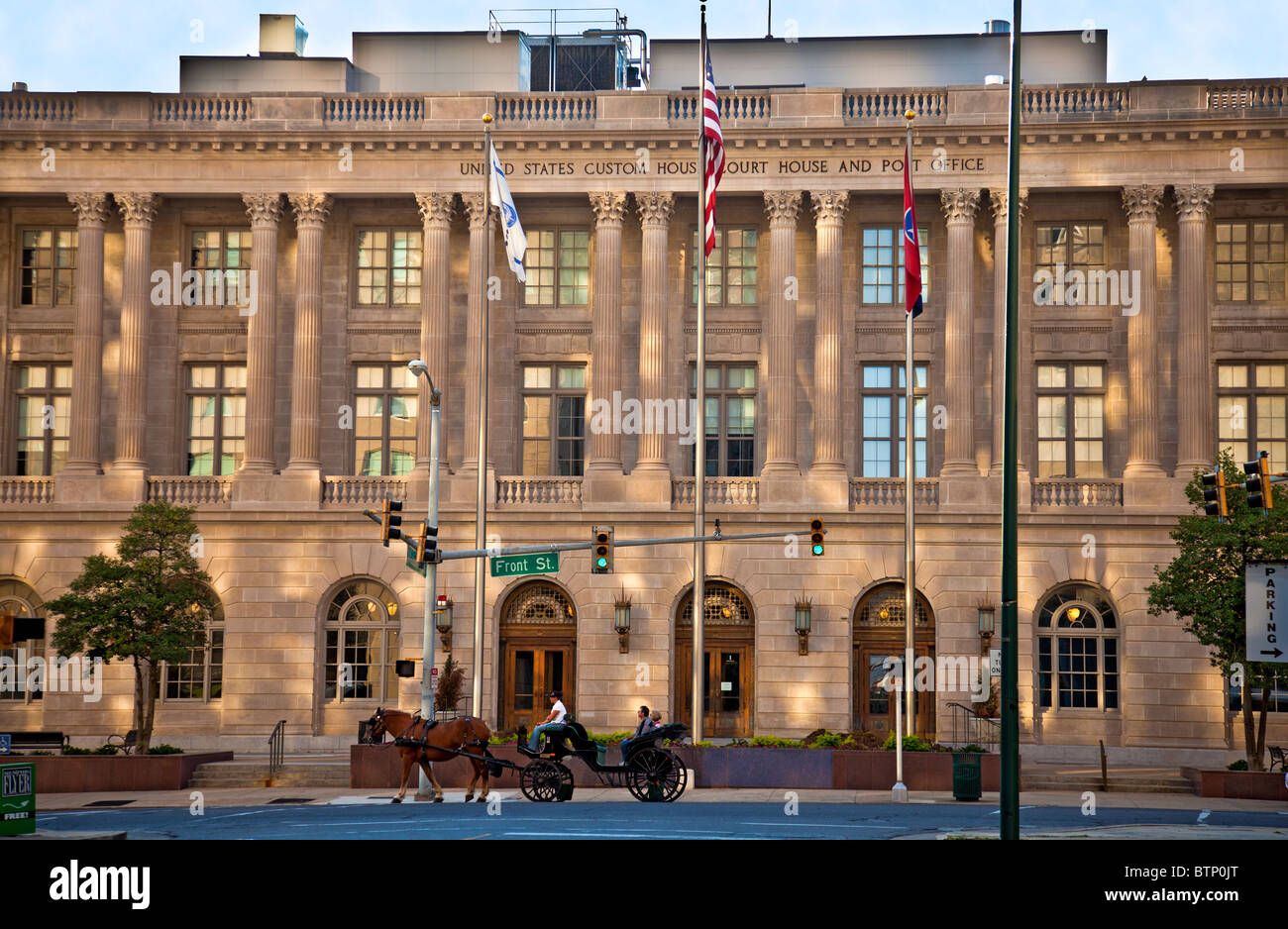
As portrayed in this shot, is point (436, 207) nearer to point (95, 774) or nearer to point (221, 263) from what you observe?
point (221, 263)

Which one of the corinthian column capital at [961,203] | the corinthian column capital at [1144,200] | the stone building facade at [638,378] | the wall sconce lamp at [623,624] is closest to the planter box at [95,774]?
the stone building facade at [638,378]

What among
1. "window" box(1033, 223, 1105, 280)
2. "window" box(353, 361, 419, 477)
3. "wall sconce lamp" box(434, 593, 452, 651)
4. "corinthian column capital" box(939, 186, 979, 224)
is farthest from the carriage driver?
"window" box(1033, 223, 1105, 280)

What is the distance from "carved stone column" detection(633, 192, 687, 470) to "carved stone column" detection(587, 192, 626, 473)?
27.9 inches

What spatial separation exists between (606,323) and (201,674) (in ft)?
54.2

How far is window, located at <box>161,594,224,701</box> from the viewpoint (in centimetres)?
4684

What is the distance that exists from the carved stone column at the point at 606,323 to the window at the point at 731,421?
2.64 m

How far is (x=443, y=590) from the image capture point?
46281 millimetres

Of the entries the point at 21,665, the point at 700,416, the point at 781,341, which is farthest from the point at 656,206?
the point at 21,665

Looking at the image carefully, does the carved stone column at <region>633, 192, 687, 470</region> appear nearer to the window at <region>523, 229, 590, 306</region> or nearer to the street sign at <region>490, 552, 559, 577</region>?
the window at <region>523, 229, 590, 306</region>

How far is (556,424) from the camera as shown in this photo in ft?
157

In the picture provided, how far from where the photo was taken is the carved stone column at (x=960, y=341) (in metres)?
46.0

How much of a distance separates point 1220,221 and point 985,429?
388 inches
